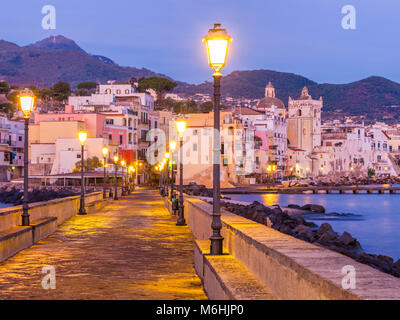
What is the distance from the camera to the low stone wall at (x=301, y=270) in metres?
4.80

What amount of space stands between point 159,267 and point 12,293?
367 cm

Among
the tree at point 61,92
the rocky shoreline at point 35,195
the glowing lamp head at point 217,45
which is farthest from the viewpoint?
the tree at point 61,92

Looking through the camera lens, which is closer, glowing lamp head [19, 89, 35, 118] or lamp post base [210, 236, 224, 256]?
lamp post base [210, 236, 224, 256]

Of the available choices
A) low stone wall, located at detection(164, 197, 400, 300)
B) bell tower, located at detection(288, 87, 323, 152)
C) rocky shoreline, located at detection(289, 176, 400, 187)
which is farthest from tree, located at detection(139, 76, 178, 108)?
low stone wall, located at detection(164, 197, 400, 300)

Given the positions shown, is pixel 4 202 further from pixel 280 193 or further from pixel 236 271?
pixel 236 271

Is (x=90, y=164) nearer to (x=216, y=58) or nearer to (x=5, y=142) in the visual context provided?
(x=5, y=142)

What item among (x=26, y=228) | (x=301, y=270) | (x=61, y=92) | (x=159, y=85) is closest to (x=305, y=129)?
(x=159, y=85)

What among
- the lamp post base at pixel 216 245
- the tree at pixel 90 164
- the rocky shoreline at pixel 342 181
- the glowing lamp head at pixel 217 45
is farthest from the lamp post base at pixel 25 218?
the rocky shoreline at pixel 342 181

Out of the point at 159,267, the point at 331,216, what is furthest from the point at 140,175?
the point at 159,267

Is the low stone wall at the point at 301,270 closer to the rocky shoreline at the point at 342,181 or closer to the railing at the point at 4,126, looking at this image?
the railing at the point at 4,126

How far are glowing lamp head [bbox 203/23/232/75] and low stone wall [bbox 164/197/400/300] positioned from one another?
307 centimetres

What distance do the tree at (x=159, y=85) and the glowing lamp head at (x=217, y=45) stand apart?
499 ft

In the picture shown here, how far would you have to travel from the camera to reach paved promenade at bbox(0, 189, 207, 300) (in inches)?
390

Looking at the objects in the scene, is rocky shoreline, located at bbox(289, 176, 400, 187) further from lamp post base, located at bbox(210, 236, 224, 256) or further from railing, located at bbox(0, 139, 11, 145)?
lamp post base, located at bbox(210, 236, 224, 256)
